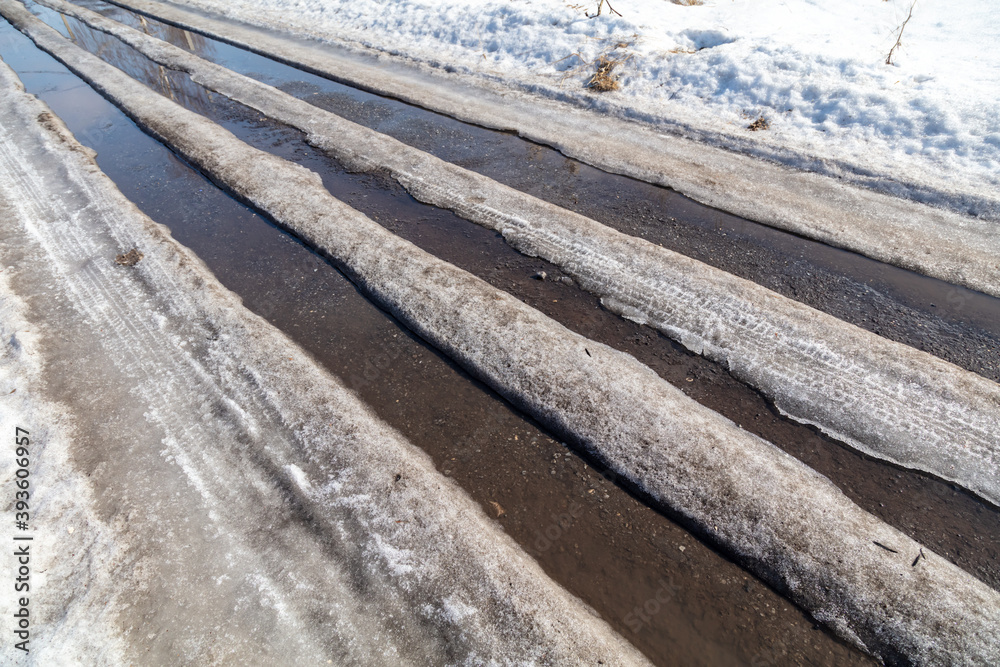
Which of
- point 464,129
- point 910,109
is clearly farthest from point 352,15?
point 910,109

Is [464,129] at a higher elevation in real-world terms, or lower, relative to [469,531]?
higher

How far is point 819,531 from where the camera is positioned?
14.3ft

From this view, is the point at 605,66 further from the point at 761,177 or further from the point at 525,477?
the point at 525,477

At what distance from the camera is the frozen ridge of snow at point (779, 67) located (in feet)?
32.8

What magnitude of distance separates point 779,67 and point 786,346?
10.1 m

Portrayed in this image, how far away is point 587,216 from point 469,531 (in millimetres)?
6423

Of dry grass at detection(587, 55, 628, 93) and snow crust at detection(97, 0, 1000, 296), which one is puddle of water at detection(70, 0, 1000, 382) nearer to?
snow crust at detection(97, 0, 1000, 296)

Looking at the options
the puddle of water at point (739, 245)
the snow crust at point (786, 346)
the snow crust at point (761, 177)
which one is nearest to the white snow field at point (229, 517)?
the snow crust at point (786, 346)

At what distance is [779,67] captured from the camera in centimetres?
1250

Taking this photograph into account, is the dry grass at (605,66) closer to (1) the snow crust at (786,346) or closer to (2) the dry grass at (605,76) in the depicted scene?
(2) the dry grass at (605,76)

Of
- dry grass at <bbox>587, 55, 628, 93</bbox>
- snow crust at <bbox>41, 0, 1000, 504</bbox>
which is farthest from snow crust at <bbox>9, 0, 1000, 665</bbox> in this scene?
dry grass at <bbox>587, 55, 628, 93</bbox>

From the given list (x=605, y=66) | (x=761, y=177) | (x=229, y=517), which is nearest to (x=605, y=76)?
(x=605, y=66)

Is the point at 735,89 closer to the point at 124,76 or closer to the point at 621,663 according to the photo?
the point at 621,663

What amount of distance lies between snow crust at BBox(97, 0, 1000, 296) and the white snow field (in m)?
7.73
